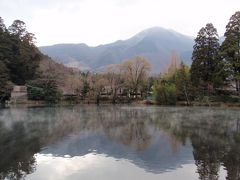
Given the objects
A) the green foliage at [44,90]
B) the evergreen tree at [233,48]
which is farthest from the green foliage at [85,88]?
the evergreen tree at [233,48]

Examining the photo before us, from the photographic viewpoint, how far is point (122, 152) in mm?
13078

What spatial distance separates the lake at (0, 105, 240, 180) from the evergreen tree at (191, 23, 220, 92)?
945 inches

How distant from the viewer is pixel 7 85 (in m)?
54.6

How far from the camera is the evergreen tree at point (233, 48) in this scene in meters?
41.0

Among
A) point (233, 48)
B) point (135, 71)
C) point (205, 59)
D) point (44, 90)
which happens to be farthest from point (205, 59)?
point (44, 90)

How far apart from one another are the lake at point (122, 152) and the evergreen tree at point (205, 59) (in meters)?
24.0

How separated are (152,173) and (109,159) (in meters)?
2.49

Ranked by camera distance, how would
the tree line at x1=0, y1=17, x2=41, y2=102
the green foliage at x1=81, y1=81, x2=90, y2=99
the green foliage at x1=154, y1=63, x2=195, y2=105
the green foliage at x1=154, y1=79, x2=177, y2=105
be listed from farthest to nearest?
the tree line at x1=0, y1=17, x2=41, y2=102, the green foliage at x1=81, y1=81, x2=90, y2=99, the green foliage at x1=154, y1=79, x2=177, y2=105, the green foliage at x1=154, y1=63, x2=195, y2=105

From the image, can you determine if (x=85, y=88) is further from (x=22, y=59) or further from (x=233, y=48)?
(x=233, y=48)

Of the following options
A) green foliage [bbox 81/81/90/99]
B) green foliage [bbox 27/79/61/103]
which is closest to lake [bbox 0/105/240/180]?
green foliage [bbox 27/79/61/103]

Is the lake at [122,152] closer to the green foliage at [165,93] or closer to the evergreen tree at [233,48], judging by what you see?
the evergreen tree at [233,48]

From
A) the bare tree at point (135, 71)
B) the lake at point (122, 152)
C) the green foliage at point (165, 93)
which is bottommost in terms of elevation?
the lake at point (122, 152)

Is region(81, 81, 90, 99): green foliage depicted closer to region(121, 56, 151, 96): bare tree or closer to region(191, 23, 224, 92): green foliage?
region(121, 56, 151, 96): bare tree

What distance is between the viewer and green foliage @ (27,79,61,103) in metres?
53.6
